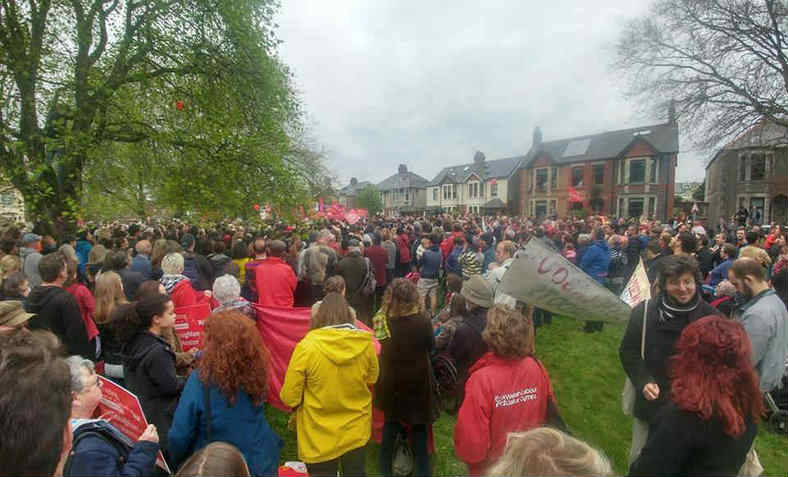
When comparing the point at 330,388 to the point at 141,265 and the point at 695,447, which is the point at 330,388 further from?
the point at 141,265

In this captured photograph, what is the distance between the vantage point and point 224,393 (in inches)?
94.1

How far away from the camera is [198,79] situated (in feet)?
37.6

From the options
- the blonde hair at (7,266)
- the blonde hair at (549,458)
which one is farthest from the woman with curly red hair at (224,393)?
the blonde hair at (7,266)

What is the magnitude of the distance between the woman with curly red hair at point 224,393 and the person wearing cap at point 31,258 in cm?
483

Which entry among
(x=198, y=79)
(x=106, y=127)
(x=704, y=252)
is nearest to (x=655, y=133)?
(x=704, y=252)

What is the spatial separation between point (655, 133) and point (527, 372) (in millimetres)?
43080

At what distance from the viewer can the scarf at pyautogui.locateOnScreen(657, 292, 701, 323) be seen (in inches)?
119

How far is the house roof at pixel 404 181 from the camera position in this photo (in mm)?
68312

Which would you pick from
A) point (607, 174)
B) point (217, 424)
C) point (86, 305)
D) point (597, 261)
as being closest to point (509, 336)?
point (217, 424)

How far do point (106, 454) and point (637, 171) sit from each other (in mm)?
43102

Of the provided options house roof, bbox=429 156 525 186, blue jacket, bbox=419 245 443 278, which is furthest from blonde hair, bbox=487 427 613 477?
house roof, bbox=429 156 525 186

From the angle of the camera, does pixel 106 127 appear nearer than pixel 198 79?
Yes

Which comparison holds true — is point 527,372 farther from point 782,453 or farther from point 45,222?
point 45,222

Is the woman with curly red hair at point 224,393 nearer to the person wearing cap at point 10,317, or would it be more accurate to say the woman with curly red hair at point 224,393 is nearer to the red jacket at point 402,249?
the person wearing cap at point 10,317
